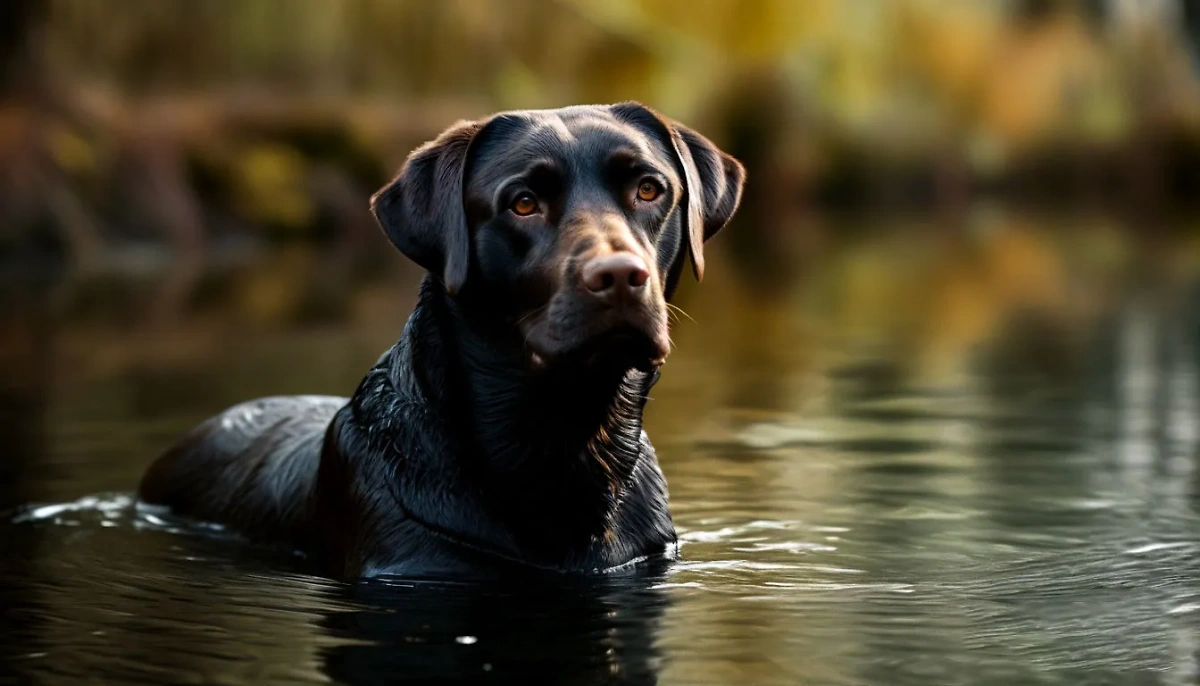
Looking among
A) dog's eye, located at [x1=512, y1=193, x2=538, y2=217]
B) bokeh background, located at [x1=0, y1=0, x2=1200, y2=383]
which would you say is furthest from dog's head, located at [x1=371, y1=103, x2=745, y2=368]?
bokeh background, located at [x1=0, y1=0, x2=1200, y2=383]

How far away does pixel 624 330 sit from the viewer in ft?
18.9

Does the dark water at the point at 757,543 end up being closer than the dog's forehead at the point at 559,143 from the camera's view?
Yes

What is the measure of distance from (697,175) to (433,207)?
1.03 meters

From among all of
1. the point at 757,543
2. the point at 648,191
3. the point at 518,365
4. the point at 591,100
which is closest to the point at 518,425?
the point at 518,365

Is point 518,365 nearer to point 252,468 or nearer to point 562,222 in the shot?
point 562,222

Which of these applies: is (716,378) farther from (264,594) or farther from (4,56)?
(4,56)

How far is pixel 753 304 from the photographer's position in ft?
71.1

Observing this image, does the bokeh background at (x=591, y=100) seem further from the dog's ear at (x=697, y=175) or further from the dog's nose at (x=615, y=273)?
the dog's nose at (x=615, y=273)

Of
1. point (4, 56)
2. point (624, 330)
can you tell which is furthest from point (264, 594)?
point (4, 56)

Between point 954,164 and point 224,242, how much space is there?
2861 centimetres

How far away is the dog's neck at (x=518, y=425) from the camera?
6.45 m

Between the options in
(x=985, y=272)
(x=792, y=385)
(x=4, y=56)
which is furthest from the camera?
(x=4, y=56)

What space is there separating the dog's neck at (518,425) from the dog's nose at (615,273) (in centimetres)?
75

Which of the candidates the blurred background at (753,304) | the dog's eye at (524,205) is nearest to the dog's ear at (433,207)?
the dog's eye at (524,205)
